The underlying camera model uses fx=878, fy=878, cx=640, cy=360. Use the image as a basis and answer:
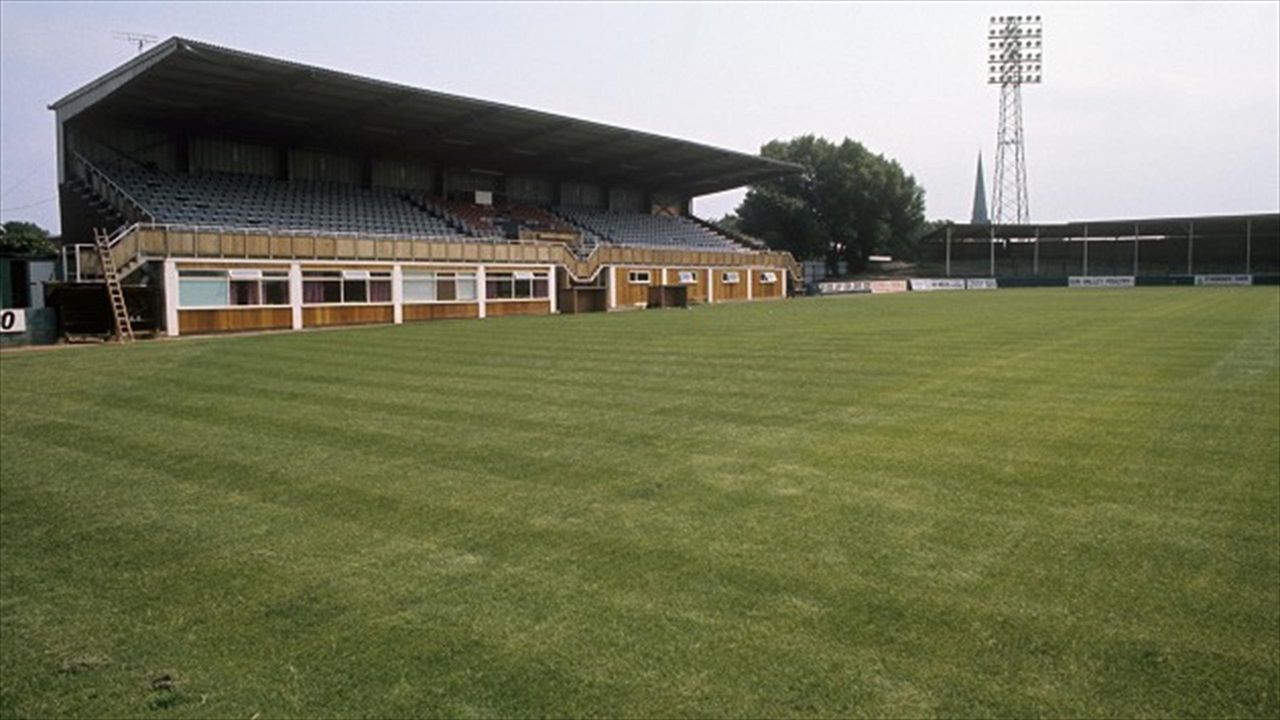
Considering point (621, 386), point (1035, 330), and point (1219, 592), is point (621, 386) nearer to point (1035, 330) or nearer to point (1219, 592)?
point (1219, 592)

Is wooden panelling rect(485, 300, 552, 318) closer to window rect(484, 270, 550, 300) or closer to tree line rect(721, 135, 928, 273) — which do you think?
window rect(484, 270, 550, 300)

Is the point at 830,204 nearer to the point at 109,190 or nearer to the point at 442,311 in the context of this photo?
the point at 442,311

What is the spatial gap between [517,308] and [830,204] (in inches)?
2125

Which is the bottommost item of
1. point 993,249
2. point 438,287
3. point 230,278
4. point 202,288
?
point 202,288

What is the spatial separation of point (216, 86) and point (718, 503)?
35.2m

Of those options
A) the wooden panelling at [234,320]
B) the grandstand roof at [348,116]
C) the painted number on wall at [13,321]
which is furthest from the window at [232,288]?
the grandstand roof at [348,116]

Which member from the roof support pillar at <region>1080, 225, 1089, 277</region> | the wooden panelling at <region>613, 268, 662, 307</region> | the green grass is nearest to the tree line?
the roof support pillar at <region>1080, 225, 1089, 277</region>

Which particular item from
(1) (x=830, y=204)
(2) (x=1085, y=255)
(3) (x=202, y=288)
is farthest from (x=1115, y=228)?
(3) (x=202, y=288)

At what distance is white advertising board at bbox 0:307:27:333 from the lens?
24.5 m

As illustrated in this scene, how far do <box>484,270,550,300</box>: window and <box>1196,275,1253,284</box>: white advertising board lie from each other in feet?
211

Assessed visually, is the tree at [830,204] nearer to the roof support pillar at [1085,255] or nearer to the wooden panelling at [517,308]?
the roof support pillar at [1085,255]

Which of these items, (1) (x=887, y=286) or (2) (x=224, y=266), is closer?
(2) (x=224, y=266)

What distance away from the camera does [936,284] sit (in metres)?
82.8

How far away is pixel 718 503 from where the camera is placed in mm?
7113
